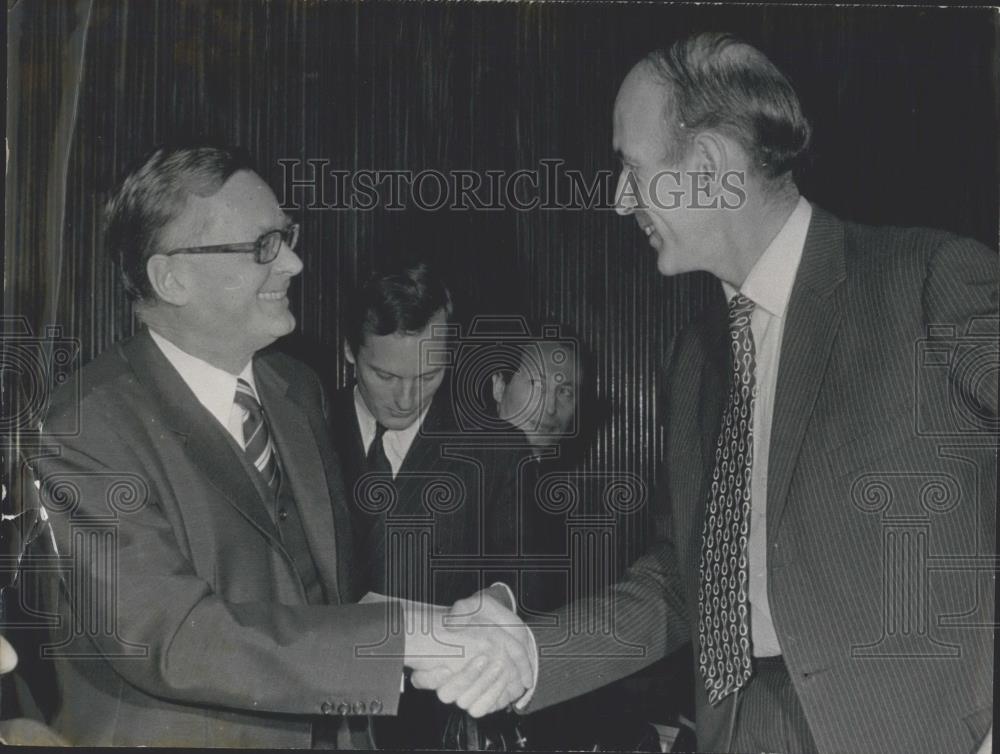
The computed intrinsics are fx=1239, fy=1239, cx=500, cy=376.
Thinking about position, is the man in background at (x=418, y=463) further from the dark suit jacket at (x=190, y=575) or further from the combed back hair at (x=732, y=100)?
the combed back hair at (x=732, y=100)

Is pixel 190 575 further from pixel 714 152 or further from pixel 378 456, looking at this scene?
pixel 714 152

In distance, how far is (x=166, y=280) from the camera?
280 cm

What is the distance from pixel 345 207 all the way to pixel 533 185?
437mm

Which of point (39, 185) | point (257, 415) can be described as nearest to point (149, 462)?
point (257, 415)

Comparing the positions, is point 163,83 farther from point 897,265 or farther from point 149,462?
point 897,265

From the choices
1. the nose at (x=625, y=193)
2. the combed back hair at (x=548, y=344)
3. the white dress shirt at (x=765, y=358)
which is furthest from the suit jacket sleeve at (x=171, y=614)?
the nose at (x=625, y=193)

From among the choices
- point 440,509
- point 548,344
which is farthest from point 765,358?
point 440,509

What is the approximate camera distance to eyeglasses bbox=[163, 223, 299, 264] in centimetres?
278

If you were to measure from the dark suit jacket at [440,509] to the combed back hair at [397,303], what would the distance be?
150 mm

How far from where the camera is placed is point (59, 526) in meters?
2.84

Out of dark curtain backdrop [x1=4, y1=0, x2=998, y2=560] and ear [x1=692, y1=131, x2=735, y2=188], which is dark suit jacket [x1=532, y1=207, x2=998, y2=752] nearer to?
dark curtain backdrop [x1=4, y1=0, x2=998, y2=560]

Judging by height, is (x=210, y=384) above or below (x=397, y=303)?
below

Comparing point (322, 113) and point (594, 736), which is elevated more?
point (322, 113)

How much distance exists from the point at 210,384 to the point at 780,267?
1.31 m
